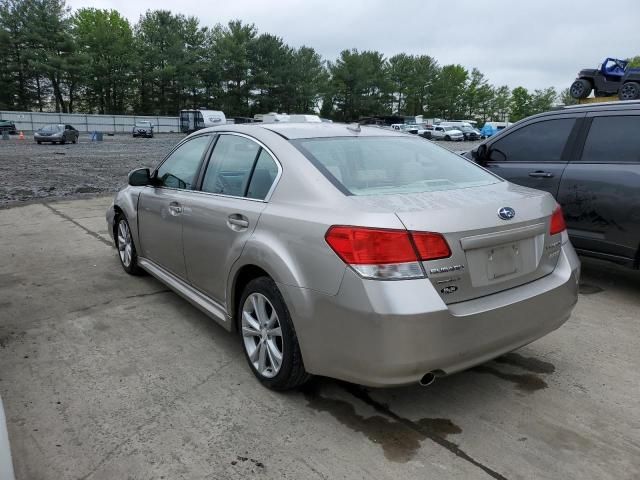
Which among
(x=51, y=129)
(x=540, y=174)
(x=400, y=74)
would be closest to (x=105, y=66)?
(x=51, y=129)

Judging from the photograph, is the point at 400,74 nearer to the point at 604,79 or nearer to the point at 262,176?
the point at 604,79

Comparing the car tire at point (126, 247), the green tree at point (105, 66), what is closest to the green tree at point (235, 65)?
the green tree at point (105, 66)

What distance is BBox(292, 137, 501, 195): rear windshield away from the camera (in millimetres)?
2833

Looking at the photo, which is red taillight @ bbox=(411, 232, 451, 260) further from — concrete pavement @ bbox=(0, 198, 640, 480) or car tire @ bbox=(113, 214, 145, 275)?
car tire @ bbox=(113, 214, 145, 275)

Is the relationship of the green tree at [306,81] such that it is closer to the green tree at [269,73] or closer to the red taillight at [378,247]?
the green tree at [269,73]

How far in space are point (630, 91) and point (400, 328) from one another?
50.8 ft

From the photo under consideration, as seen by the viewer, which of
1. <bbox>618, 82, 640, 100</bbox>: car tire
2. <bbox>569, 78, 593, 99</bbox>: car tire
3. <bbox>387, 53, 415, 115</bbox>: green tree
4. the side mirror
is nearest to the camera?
the side mirror

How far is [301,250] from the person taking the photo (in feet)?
8.39

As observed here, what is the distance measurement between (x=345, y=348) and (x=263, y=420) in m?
0.67

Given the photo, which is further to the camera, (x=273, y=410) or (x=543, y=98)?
(x=543, y=98)

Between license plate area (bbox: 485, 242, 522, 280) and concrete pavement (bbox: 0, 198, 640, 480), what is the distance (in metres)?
0.80

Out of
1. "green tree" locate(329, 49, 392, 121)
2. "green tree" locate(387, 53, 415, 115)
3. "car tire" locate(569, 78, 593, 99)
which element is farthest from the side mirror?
"green tree" locate(387, 53, 415, 115)

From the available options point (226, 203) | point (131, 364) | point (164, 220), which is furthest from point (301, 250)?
point (164, 220)

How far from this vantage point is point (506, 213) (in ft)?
8.52
